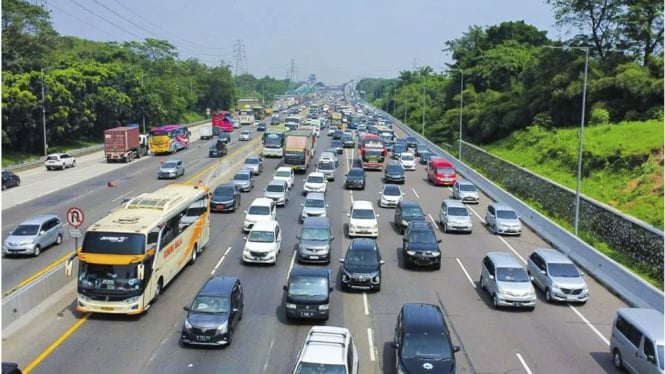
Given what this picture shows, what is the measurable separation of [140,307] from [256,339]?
4137 millimetres

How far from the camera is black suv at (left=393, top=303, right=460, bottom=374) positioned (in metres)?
16.1

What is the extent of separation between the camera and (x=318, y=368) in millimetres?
15219

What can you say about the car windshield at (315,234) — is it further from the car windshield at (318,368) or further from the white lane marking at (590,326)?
the car windshield at (318,368)

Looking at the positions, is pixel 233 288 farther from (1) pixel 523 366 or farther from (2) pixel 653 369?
(2) pixel 653 369

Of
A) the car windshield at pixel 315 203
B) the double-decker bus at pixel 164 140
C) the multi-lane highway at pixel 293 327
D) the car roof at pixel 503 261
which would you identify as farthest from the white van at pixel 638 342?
the double-decker bus at pixel 164 140

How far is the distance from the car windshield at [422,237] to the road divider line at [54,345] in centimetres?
1382

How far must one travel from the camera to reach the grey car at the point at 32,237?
2902cm

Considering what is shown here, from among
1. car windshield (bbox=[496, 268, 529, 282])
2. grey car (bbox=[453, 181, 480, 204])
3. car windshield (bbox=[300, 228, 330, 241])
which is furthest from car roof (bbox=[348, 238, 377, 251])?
grey car (bbox=[453, 181, 480, 204])

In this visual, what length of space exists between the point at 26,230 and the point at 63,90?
44.0 meters

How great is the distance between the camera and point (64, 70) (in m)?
75.6

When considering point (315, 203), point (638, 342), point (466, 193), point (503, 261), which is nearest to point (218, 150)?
point (466, 193)

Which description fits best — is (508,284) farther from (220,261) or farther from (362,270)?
(220,261)

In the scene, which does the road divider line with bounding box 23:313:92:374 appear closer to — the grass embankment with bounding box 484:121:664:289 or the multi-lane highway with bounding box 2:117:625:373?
the multi-lane highway with bounding box 2:117:625:373

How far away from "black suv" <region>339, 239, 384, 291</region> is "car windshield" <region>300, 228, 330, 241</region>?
3.40 metres
